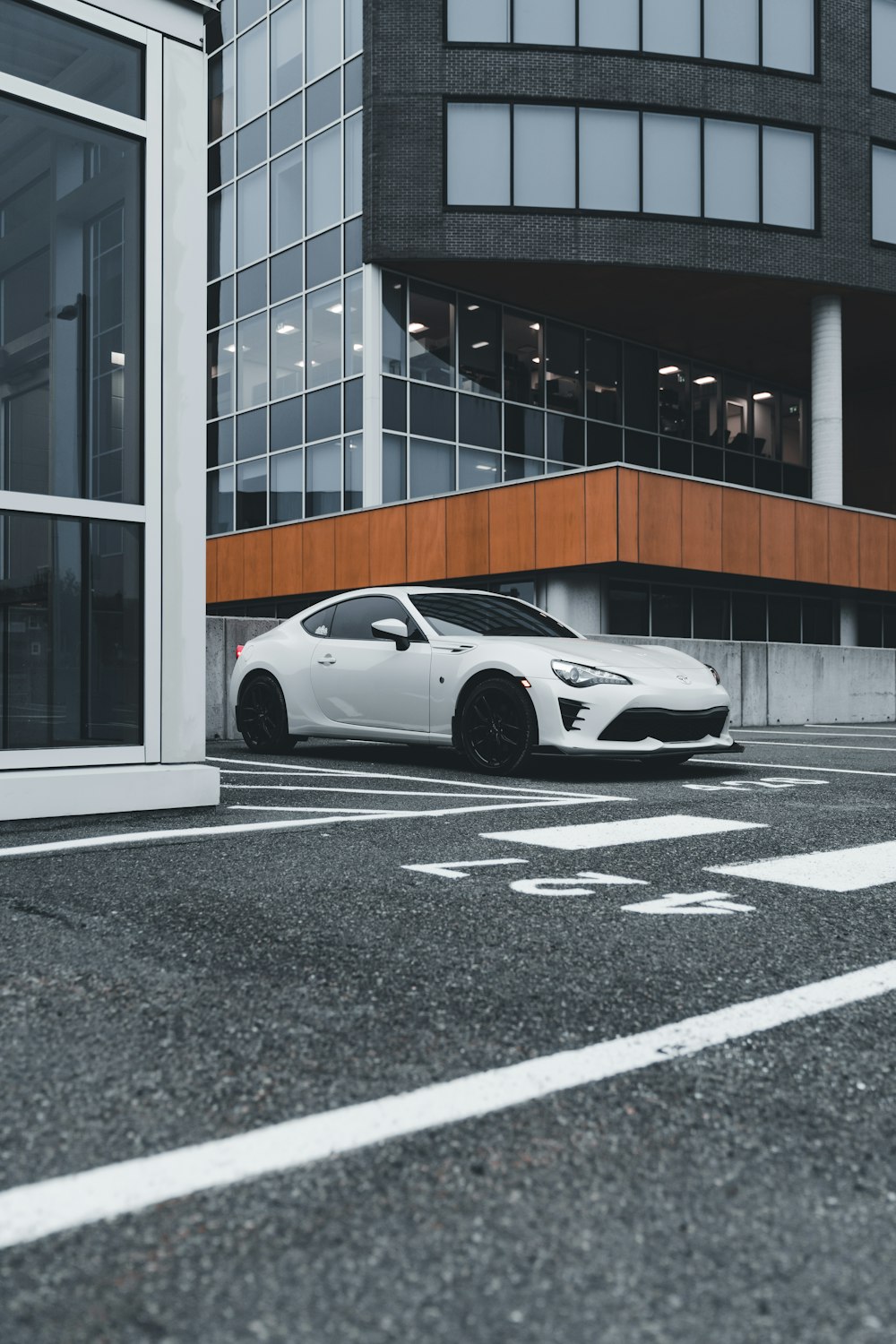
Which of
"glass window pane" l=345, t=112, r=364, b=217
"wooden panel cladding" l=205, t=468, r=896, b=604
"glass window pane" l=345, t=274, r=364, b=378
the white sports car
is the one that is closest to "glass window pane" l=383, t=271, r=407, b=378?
"glass window pane" l=345, t=274, r=364, b=378

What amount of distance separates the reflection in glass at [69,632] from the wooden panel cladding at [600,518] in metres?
14.0

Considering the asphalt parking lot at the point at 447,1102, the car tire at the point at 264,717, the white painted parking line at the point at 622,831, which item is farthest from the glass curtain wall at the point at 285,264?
the asphalt parking lot at the point at 447,1102

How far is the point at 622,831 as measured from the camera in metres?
5.99

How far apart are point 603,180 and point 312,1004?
80.4 ft

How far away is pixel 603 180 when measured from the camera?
24766 mm

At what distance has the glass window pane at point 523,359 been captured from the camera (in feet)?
88.8

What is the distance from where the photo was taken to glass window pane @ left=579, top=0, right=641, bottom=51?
973 inches

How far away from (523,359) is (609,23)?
6803mm

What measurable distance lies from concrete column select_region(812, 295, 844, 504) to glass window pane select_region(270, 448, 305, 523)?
1134 centimetres

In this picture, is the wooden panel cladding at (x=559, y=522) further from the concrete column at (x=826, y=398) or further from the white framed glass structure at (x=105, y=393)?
the white framed glass structure at (x=105, y=393)

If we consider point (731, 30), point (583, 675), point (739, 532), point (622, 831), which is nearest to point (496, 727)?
point (583, 675)

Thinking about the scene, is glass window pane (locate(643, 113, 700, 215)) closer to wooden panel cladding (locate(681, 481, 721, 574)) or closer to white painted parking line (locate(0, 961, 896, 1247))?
wooden panel cladding (locate(681, 481, 721, 574))

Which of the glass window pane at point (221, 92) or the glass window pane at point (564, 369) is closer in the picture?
the glass window pane at point (564, 369)

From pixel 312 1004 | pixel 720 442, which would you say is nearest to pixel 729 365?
pixel 720 442
